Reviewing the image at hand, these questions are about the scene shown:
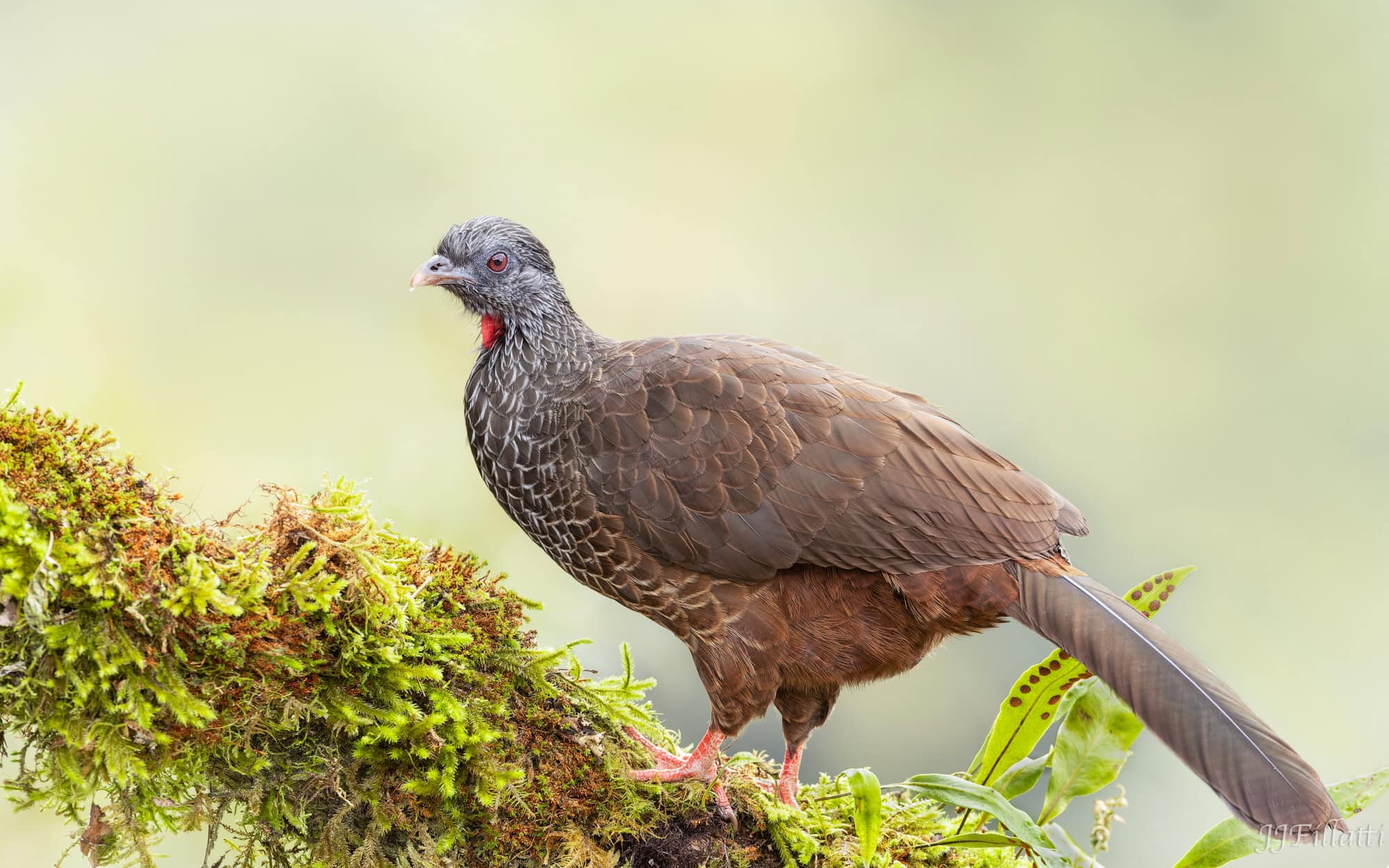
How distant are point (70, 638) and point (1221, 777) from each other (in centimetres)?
268

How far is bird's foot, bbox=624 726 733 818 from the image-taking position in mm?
2852

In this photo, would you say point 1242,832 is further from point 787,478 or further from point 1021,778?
point 787,478

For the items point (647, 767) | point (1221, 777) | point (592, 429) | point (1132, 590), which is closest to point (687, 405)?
point (592, 429)

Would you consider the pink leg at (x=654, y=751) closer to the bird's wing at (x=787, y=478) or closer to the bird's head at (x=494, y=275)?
the bird's wing at (x=787, y=478)

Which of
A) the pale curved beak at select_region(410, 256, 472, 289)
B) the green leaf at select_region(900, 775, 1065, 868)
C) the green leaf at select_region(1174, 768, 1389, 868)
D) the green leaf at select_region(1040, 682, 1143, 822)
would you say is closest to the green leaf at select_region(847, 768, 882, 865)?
the green leaf at select_region(900, 775, 1065, 868)

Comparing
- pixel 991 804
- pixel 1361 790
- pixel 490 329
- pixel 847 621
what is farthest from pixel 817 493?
pixel 1361 790

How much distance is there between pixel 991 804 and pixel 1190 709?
0.59 m

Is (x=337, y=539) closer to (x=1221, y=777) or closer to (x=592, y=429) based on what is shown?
(x=592, y=429)

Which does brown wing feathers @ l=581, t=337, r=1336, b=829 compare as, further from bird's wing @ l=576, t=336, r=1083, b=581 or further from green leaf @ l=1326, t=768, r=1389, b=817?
green leaf @ l=1326, t=768, r=1389, b=817

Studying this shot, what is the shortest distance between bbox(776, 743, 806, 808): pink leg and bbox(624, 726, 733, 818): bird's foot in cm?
26

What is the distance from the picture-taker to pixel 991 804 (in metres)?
2.77

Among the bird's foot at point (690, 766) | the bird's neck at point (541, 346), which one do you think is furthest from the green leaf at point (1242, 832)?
the bird's neck at point (541, 346)

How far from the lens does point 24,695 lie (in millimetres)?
2010

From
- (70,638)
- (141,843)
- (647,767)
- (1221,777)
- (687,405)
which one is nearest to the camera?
(70,638)
